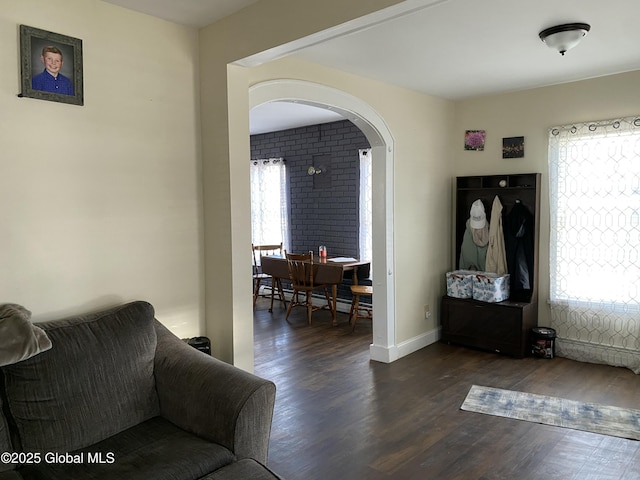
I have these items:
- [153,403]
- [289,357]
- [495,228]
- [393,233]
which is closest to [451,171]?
[495,228]

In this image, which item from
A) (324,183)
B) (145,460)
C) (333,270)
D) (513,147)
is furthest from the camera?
(324,183)

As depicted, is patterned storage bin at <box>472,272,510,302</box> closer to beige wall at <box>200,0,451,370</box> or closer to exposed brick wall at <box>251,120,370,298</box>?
exposed brick wall at <box>251,120,370,298</box>

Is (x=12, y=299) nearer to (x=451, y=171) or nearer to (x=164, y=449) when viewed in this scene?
(x=164, y=449)

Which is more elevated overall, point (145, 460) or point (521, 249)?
point (521, 249)

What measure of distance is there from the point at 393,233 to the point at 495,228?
43.2 inches

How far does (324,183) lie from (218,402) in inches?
196

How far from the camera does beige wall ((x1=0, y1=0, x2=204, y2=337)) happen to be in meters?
2.27

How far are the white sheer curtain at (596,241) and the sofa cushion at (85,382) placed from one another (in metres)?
3.71

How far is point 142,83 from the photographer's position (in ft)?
8.79

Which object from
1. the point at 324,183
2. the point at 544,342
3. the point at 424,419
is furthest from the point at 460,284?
the point at 324,183

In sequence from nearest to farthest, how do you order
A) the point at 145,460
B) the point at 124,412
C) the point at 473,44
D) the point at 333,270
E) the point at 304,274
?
the point at 145,460 < the point at 124,412 < the point at 473,44 < the point at 333,270 < the point at 304,274

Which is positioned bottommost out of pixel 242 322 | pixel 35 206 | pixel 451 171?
pixel 242 322

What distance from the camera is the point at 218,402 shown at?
6.74 ft

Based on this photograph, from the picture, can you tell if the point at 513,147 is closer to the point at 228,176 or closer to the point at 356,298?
the point at 356,298
